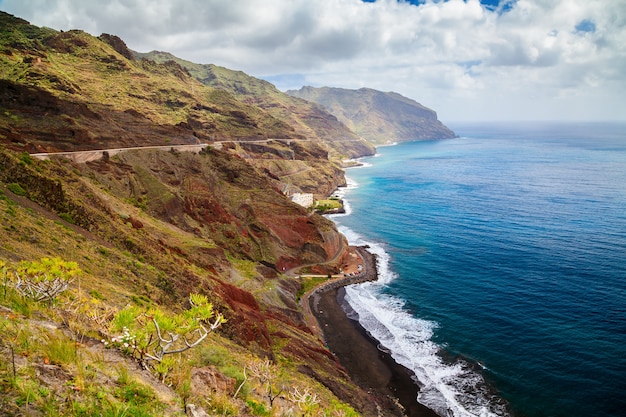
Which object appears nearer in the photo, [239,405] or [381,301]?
[239,405]

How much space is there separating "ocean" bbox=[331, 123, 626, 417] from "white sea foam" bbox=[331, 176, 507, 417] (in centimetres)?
16

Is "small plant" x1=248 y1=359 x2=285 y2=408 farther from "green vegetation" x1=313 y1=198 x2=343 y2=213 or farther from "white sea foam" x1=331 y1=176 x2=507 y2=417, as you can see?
"green vegetation" x1=313 y1=198 x2=343 y2=213

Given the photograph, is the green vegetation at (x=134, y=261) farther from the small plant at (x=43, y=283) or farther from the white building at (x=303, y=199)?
the white building at (x=303, y=199)

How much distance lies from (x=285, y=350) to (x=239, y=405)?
2936 centimetres

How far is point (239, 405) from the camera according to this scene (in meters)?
14.1

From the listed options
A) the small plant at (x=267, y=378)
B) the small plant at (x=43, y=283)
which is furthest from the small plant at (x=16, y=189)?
the small plant at (x=267, y=378)

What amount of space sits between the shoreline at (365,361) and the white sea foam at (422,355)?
1.24 metres

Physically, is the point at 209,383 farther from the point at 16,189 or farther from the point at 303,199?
the point at 303,199

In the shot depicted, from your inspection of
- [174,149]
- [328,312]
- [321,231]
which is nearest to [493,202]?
[321,231]

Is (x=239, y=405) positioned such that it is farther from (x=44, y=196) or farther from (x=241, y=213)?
(x=241, y=213)

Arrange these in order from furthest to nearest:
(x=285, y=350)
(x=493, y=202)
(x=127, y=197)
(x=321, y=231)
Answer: (x=493, y=202), (x=321, y=231), (x=127, y=197), (x=285, y=350)

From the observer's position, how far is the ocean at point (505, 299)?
42.9 metres

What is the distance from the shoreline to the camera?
42.6 metres

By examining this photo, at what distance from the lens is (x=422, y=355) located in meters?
51.0
